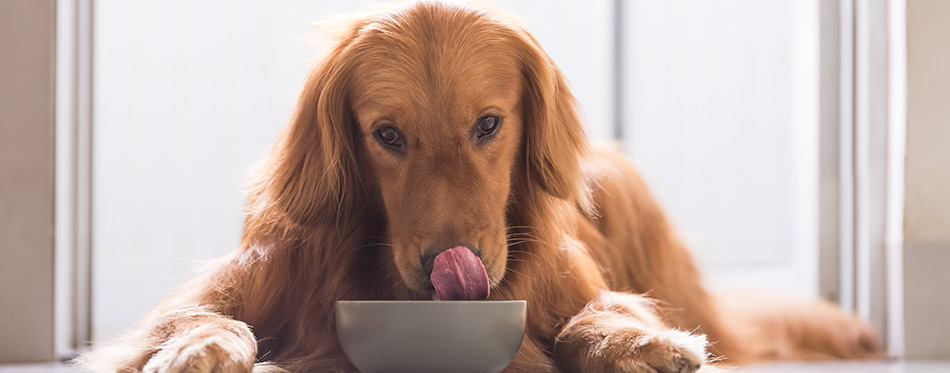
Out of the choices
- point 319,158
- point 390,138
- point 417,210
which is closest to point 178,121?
point 319,158

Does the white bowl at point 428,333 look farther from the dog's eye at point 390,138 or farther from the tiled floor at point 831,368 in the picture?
the tiled floor at point 831,368

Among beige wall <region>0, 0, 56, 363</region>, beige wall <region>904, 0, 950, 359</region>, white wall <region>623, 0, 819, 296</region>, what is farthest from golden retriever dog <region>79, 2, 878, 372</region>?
white wall <region>623, 0, 819, 296</region>

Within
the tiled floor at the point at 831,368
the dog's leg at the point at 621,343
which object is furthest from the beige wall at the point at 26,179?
the dog's leg at the point at 621,343

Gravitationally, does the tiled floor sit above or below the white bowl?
below

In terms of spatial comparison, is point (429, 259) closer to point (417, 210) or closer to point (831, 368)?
point (417, 210)

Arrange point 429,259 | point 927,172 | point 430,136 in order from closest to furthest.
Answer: point 429,259 → point 430,136 → point 927,172

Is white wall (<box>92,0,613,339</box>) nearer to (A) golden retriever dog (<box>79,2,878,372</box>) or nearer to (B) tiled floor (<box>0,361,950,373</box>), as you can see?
(B) tiled floor (<box>0,361,950,373</box>)

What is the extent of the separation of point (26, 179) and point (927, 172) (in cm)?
215

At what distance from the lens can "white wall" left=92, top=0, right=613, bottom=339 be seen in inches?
101

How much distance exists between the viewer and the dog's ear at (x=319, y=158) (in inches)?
56.3

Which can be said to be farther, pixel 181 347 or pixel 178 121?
pixel 178 121

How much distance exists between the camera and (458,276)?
1.17 metres

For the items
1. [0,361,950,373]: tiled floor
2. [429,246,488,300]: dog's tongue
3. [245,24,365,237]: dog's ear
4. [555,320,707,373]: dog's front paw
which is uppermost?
[245,24,365,237]: dog's ear

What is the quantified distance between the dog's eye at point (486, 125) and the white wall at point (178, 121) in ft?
4.33
